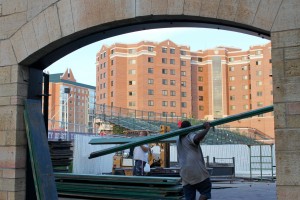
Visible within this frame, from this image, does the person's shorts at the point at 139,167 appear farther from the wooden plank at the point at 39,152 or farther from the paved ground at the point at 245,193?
the wooden plank at the point at 39,152

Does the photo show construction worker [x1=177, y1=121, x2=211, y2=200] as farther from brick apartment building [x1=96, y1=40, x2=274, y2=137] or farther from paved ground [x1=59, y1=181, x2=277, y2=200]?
brick apartment building [x1=96, y1=40, x2=274, y2=137]

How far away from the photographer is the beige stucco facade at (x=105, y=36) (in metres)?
4.15

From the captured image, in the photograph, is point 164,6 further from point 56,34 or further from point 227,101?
point 227,101

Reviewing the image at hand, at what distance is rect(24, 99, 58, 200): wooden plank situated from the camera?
225 inches

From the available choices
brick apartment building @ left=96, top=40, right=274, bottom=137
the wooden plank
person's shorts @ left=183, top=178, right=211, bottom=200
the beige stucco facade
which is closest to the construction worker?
person's shorts @ left=183, top=178, right=211, bottom=200

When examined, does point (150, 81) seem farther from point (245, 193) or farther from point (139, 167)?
point (245, 193)

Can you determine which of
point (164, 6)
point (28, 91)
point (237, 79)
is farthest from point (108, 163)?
point (237, 79)

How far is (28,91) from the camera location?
6.20 meters

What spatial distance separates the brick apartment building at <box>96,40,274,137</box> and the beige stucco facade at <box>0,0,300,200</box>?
A: 8734 centimetres

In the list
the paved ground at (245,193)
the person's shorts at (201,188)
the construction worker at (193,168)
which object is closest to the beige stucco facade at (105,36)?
the construction worker at (193,168)

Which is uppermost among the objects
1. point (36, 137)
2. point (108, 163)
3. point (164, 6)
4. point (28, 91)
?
point (164, 6)

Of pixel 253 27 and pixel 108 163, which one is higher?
pixel 253 27

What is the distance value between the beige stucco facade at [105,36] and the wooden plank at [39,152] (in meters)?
0.17

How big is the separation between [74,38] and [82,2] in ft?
1.82
